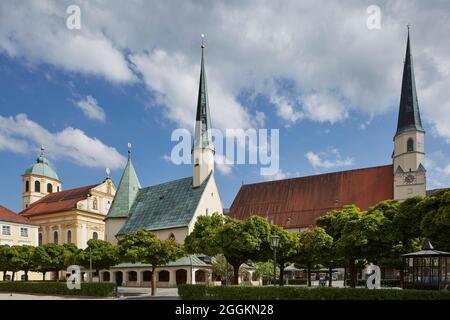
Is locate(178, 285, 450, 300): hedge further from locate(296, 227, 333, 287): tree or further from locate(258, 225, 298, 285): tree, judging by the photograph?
locate(296, 227, 333, 287): tree

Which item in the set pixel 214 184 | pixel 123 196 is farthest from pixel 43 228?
pixel 214 184

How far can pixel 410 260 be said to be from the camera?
25.9 metres

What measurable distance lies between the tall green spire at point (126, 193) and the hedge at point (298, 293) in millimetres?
42967

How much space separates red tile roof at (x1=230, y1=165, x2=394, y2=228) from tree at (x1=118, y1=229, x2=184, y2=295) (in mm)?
42337

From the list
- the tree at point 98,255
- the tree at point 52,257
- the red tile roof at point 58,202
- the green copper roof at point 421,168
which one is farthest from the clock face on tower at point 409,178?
the red tile roof at point 58,202

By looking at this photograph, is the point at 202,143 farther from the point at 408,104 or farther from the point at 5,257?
the point at 408,104

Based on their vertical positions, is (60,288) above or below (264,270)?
above

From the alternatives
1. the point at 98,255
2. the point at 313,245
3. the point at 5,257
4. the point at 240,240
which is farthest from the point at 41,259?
the point at 313,245

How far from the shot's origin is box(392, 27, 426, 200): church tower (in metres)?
67.8

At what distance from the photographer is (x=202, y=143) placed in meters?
64.8

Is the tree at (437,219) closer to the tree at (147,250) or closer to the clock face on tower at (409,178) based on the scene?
the tree at (147,250)

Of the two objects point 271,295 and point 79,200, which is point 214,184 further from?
point 271,295

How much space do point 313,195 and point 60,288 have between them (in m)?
50.1
